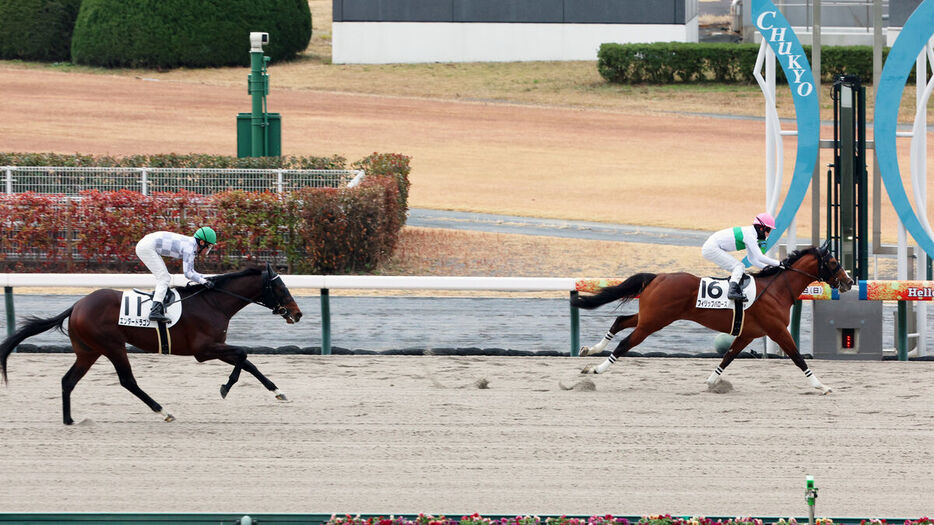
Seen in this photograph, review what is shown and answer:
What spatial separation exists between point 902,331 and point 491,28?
99.6 ft

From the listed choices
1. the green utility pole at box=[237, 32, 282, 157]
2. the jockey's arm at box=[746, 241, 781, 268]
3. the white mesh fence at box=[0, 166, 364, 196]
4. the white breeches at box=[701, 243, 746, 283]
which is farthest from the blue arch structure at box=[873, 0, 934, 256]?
the green utility pole at box=[237, 32, 282, 157]

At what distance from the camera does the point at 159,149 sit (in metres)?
27.5

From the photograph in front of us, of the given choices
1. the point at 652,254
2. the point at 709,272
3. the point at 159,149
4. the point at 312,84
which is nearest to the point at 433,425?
the point at 709,272

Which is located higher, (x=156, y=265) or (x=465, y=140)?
(x=465, y=140)

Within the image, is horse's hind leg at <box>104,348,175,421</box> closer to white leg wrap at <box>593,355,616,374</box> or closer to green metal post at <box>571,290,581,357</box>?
white leg wrap at <box>593,355,616,374</box>

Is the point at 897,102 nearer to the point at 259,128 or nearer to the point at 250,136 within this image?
the point at 259,128

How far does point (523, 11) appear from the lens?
39.6 m

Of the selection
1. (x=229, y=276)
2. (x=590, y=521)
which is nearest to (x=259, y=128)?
(x=229, y=276)

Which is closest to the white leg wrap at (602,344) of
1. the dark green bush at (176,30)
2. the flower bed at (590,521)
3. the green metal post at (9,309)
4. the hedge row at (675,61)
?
the flower bed at (590,521)

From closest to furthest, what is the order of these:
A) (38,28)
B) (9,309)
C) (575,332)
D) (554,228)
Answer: (575,332) → (9,309) → (554,228) → (38,28)

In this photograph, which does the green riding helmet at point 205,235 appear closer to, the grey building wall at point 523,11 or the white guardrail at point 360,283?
the white guardrail at point 360,283

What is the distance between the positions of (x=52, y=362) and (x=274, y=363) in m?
1.90

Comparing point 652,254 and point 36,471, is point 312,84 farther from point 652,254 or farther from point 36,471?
point 36,471

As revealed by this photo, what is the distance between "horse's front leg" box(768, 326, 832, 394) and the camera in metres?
9.48
